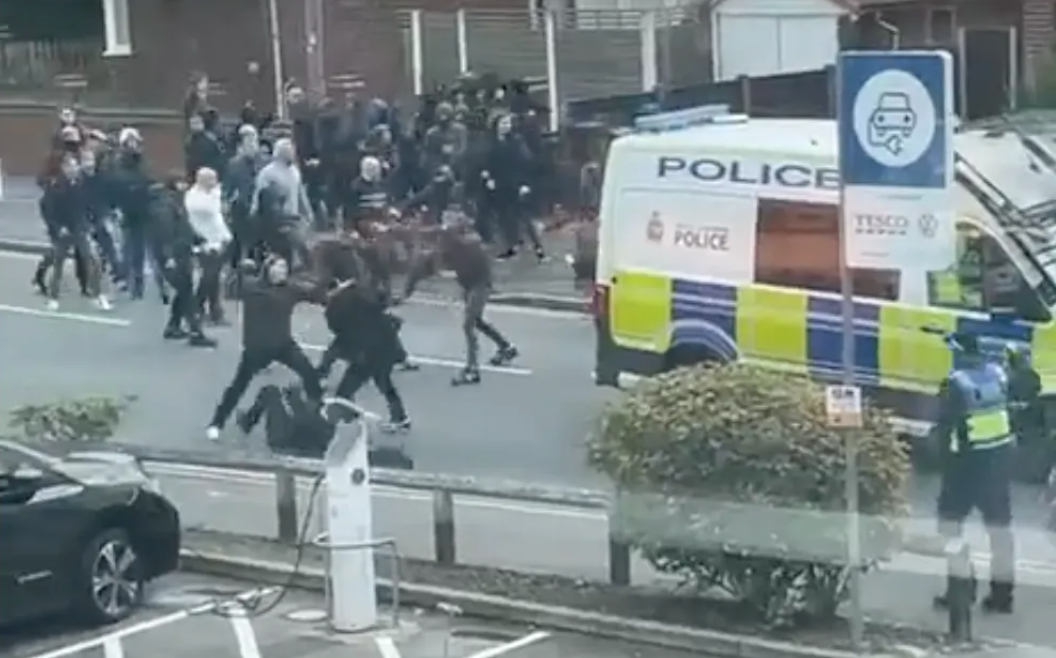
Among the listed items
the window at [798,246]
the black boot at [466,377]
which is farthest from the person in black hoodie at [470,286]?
the window at [798,246]

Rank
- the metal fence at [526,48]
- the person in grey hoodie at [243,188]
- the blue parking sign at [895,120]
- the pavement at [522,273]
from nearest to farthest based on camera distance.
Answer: the blue parking sign at [895,120]
the pavement at [522,273]
the person in grey hoodie at [243,188]
the metal fence at [526,48]

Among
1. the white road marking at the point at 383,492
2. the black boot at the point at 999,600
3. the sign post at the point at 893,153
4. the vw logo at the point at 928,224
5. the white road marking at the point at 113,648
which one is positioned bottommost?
the white road marking at the point at 113,648

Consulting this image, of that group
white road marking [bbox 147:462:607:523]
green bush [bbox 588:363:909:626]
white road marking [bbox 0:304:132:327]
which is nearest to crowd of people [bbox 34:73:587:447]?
white road marking [bbox 0:304:132:327]

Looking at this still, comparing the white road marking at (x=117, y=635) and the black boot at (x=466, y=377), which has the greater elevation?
the black boot at (x=466, y=377)

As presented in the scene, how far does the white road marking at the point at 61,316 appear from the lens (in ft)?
69.8

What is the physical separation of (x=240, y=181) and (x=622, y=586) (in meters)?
10.8

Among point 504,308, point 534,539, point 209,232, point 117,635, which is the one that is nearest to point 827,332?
point 534,539

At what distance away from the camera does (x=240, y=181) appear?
22422 millimetres

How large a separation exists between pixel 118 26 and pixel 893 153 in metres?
18.8

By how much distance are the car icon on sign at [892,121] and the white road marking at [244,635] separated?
12.2 ft

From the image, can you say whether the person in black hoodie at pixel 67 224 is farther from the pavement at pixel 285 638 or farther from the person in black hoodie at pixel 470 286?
the pavement at pixel 285 638

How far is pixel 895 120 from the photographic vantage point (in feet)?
34.7

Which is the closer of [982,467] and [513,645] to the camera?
[513,645]

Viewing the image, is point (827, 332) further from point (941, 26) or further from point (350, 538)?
point (941, 26)
